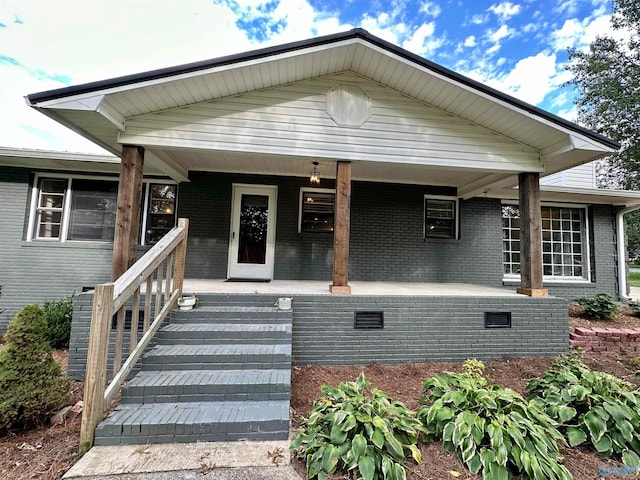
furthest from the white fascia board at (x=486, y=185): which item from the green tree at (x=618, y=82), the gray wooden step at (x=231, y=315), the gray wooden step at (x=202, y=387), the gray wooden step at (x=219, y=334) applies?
the green tree at (x=618, y=82)

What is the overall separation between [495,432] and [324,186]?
508 cm

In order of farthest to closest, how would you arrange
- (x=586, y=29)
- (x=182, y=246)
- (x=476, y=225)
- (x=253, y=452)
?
(x=586, y=29) → (x=476, y=225) → (x=182, y=246) → (x=253, y=452)

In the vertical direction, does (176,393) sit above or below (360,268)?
below

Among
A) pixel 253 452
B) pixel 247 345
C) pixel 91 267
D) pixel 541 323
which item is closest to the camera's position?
pixel 253 452

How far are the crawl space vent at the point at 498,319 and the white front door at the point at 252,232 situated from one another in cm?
387

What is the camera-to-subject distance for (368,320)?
13.2 ft

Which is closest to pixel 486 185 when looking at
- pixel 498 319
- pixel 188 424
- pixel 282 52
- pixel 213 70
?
pixel 498 319

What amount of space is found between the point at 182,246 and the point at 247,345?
1553 millimetres

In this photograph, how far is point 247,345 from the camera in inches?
120

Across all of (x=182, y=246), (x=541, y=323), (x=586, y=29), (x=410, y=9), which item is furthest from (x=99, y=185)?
(x=586, y=29)

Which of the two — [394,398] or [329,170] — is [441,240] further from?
[394,398]

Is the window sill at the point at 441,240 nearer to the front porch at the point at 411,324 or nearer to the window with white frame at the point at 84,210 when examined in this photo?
the front porch at the point at 411,324

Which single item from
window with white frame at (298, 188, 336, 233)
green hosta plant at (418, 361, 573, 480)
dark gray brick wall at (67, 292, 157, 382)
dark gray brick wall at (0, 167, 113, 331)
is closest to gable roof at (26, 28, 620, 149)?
dark gray brick wall at (67, 292, 157, 382)

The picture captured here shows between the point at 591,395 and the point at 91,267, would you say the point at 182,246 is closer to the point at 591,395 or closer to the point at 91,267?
the point at 91,267
